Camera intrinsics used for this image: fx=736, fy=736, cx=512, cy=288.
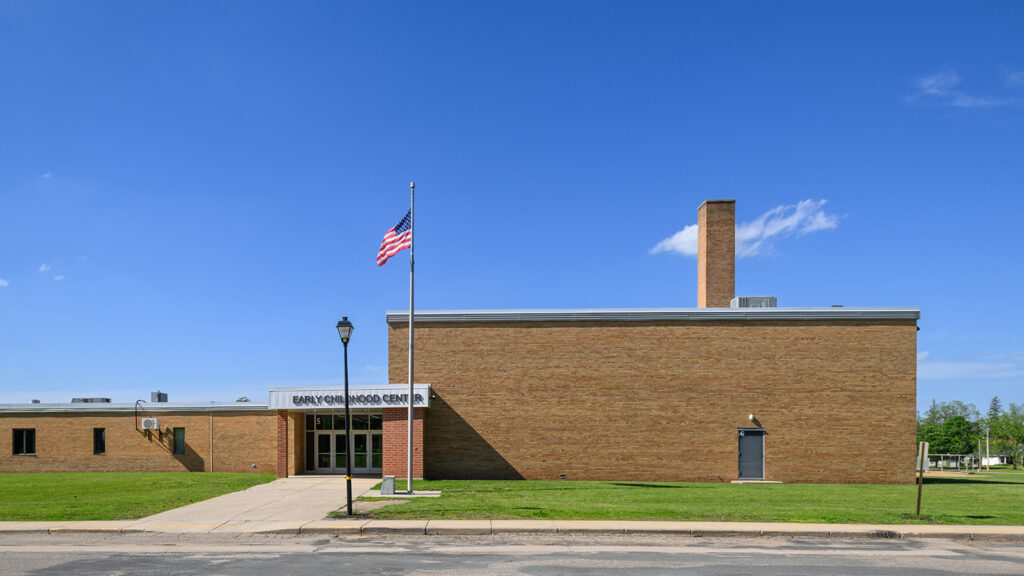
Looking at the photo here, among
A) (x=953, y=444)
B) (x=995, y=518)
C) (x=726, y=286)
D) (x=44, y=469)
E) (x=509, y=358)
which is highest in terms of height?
(x=726, y=286)

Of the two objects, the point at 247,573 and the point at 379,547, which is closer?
the point at 247,573

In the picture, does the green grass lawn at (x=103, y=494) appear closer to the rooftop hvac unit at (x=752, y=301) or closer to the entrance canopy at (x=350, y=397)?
the entrance canopy at (x=350, y=397)

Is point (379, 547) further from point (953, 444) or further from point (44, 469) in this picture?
point (953, 444)

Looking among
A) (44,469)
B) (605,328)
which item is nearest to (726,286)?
(605,328)

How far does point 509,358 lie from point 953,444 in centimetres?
10021

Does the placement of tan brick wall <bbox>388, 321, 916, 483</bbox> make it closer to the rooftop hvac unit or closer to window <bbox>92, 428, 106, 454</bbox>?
the rooftop hvac unit

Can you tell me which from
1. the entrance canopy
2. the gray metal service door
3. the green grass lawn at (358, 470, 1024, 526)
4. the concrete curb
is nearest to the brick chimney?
the gray metal service door

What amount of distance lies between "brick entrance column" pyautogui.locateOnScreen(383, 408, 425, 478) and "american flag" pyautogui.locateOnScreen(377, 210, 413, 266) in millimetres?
7273

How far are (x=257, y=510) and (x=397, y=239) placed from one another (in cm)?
936

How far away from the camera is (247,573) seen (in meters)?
11.8

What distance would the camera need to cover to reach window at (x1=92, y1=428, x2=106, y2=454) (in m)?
37.7

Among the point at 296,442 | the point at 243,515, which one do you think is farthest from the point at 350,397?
the point at 243,515

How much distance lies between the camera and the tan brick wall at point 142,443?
36719mm

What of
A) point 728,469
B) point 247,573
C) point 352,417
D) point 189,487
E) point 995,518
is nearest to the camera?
point 247,573
